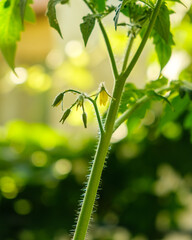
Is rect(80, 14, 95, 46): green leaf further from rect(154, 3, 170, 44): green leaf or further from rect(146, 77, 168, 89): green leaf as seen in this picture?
rect(146, 77, 168, 89): green leaf

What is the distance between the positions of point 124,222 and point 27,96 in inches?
131

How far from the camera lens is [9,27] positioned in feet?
2.15

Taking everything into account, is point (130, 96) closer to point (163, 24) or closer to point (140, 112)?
point (140, 112)

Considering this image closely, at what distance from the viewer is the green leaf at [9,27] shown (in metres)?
0.64

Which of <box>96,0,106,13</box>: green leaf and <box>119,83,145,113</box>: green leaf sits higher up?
<box>96,0,106,13</box>: green leaf

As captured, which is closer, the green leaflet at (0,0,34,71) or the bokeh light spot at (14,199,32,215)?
the green leaflet at (0,0,34,71)

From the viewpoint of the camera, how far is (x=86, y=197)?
0.60m

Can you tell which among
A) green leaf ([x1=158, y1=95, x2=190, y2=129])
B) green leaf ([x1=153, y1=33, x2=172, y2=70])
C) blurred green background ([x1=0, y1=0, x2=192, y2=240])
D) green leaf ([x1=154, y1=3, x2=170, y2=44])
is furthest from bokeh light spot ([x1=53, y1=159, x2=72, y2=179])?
green leaf ([x1=154, y1=3, x2=170, y2=44])

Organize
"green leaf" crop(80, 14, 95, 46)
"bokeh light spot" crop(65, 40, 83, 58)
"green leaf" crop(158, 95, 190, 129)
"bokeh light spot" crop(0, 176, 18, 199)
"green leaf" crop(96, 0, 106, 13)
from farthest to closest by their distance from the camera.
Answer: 1. "bokeh light spot" crop(65, 40, 83, 58)
2. "bokeh light spot" crop(0, 176, 18, 199)
3. "green leaf" crop(158, 95, 190, 129)
4. "green leaf" crop(96, 0, 106, 13)
5. "green leaf" crop(80, 14, 95, 46)

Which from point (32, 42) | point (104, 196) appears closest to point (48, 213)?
point (104, 196)

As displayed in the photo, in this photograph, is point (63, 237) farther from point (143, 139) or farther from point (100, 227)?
point (143, 139)

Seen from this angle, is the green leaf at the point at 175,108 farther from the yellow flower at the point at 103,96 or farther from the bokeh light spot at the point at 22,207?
the bokeh light spot at the point at 22,207

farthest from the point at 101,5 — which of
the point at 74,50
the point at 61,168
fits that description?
the point at 74,50

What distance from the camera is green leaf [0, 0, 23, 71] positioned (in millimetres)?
638
